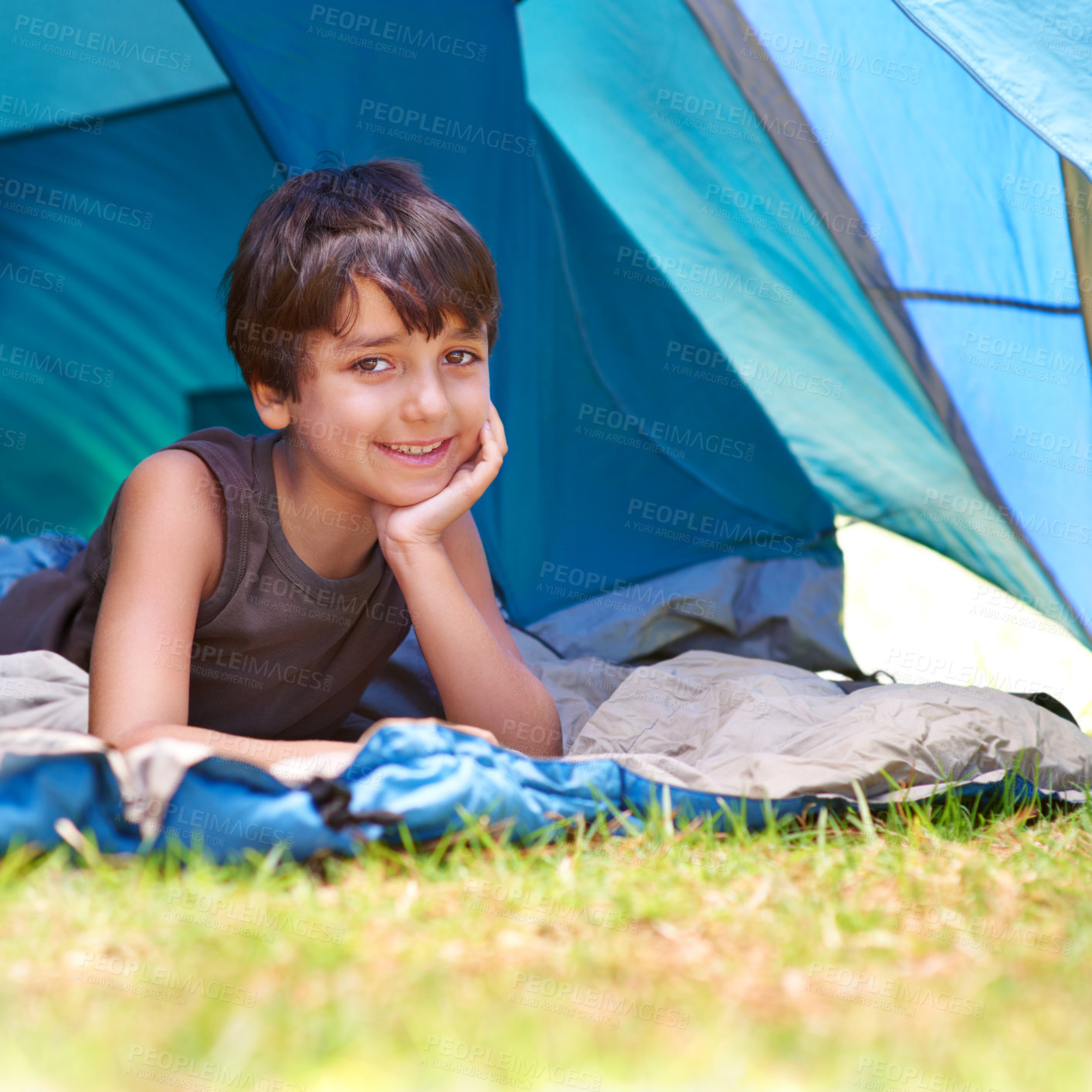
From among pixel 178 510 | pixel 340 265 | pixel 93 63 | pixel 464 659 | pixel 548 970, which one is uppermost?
pixel 93 63

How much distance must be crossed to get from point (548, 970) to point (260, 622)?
81 centimetres

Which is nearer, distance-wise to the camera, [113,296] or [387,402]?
[387,402]

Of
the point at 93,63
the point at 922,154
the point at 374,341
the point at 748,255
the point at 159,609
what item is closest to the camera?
the point at 159,609

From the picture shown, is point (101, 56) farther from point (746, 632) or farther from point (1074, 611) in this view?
point (1074, 611)

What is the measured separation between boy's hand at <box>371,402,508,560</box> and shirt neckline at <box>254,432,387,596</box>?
0.06 meters

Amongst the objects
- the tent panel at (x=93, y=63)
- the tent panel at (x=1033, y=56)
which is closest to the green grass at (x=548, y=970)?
the tent panel at (x=1033, y=56)

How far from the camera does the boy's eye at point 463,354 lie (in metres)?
1.49

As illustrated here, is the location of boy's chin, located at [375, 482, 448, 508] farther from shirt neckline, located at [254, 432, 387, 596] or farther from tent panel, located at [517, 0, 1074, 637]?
tent panel, located at [517, 0, 1074, 637]

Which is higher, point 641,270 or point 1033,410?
point 641,270

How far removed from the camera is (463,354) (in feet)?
4.92

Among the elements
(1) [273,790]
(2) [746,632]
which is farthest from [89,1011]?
(2) [746,632]

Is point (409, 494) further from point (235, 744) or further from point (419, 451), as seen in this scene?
point (235, 744)

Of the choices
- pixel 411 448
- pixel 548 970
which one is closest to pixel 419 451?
pixel 411 448

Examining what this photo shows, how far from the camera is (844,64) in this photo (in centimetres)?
189
